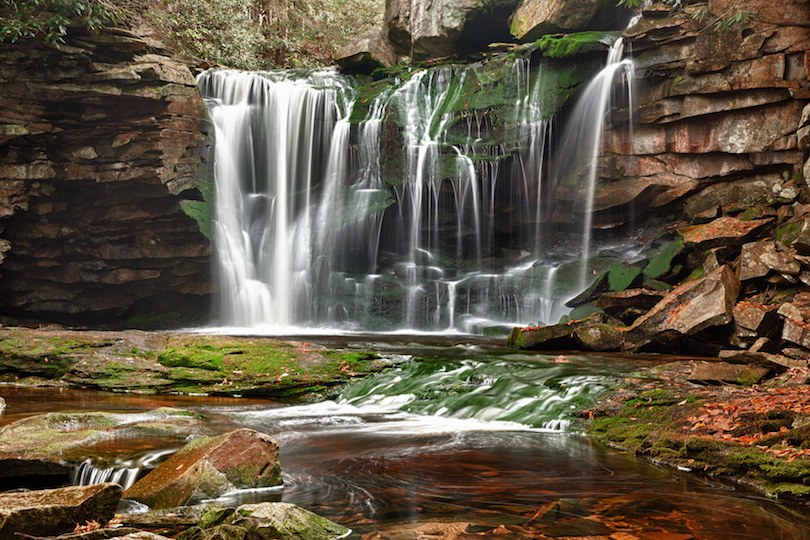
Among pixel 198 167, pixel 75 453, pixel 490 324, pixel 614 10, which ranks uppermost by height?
pixel 614 10

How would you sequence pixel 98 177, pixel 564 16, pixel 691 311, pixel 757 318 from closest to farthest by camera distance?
pixel 757 318 → pixel 691 311 → pixel 98 177 → pixel 564 16

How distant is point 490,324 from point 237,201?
8663mm

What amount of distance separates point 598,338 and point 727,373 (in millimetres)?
3309

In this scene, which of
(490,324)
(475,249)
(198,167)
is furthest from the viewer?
(475,249)

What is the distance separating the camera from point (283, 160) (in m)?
17.8

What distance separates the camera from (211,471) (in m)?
3.95

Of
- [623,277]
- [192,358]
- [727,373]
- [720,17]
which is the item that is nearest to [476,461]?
[727,373]

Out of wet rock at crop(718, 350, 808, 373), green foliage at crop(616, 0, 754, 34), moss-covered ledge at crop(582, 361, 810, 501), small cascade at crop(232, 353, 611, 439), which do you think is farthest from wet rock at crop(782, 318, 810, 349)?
green foliage at crop(616, 0, 754, 34)

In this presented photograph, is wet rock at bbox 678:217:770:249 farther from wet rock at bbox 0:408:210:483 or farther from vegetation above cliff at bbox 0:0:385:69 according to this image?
vegetation above cliff at bbox 0:0:385:69

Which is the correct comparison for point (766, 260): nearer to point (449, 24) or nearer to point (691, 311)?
point (691, 311)

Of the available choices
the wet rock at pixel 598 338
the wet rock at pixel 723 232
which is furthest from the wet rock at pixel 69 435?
the wet rock at pixel 723 232

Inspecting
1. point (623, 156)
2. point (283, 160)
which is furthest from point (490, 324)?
point (283, 160)

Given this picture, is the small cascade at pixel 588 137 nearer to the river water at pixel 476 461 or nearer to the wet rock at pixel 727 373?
the river water at pixel 476 461

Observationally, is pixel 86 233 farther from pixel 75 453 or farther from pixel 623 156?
pixel 623 156
